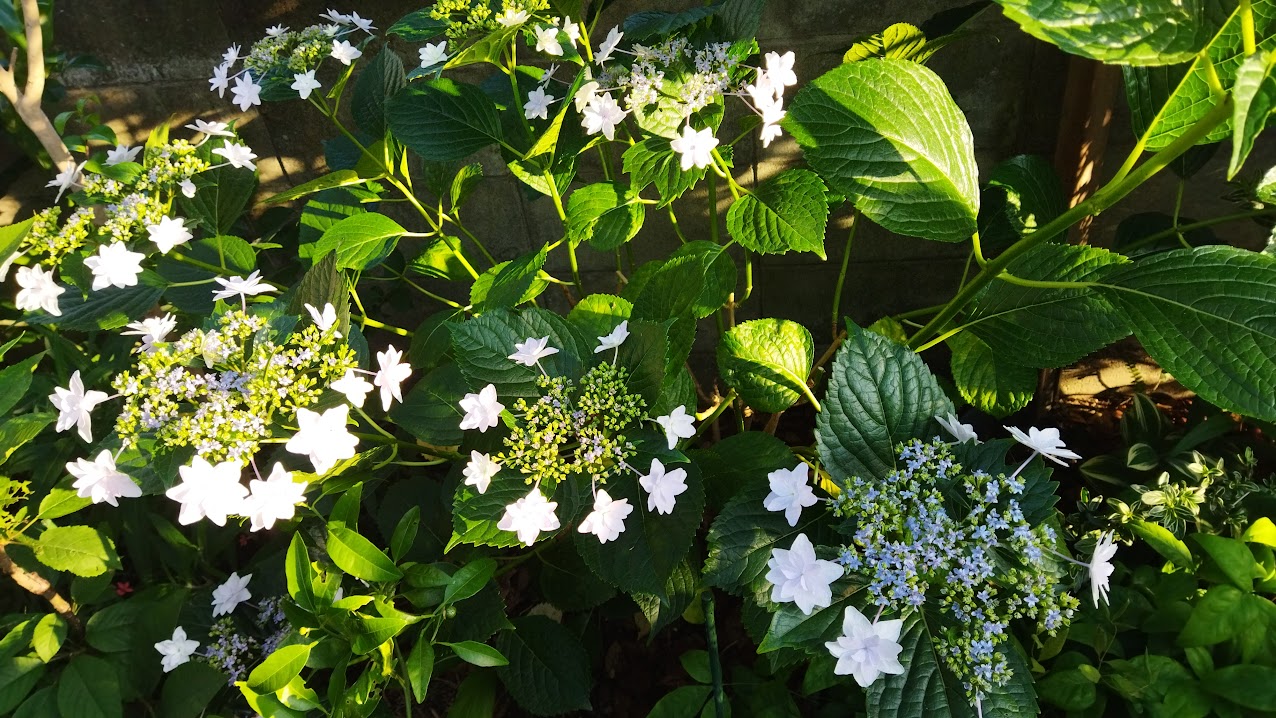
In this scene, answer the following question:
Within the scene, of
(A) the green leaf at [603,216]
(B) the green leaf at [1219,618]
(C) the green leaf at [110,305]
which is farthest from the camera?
(C) the green leaf at [110,305]

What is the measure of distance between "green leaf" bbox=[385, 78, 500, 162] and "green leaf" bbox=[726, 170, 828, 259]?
413 mm

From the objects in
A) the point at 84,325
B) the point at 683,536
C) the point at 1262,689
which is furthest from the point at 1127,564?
the point at 84,325

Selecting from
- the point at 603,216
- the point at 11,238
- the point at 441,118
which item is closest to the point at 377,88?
the point at 441,118

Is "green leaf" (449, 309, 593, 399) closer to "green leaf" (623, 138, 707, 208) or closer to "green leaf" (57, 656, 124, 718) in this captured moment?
"green leaf" (623, 138, 707, 208)

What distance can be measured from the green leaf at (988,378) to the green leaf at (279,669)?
1.02 metres

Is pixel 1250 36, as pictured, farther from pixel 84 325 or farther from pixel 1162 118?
pixel 84 325

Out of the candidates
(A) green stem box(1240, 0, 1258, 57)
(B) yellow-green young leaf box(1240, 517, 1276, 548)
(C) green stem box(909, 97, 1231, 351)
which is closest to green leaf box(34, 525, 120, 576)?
(C) green stem box(909, 97, 1231, 351)

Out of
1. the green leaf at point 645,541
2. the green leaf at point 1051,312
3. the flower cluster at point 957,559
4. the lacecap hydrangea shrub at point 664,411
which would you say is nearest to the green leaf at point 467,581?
the lacecap hydrangea shrub at point 664,411

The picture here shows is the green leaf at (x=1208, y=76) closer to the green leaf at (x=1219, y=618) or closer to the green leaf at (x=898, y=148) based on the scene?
the green leaf at (x=898, y=148)

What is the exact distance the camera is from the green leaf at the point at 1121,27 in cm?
58

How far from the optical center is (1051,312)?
3.19 feet

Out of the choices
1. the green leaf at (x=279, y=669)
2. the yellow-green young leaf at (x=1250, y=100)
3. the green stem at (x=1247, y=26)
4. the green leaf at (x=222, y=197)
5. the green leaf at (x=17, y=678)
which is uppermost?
the green stem at (x=1247, y=26)

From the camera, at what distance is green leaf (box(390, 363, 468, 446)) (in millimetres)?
1074

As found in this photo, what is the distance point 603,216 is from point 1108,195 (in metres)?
0.65
